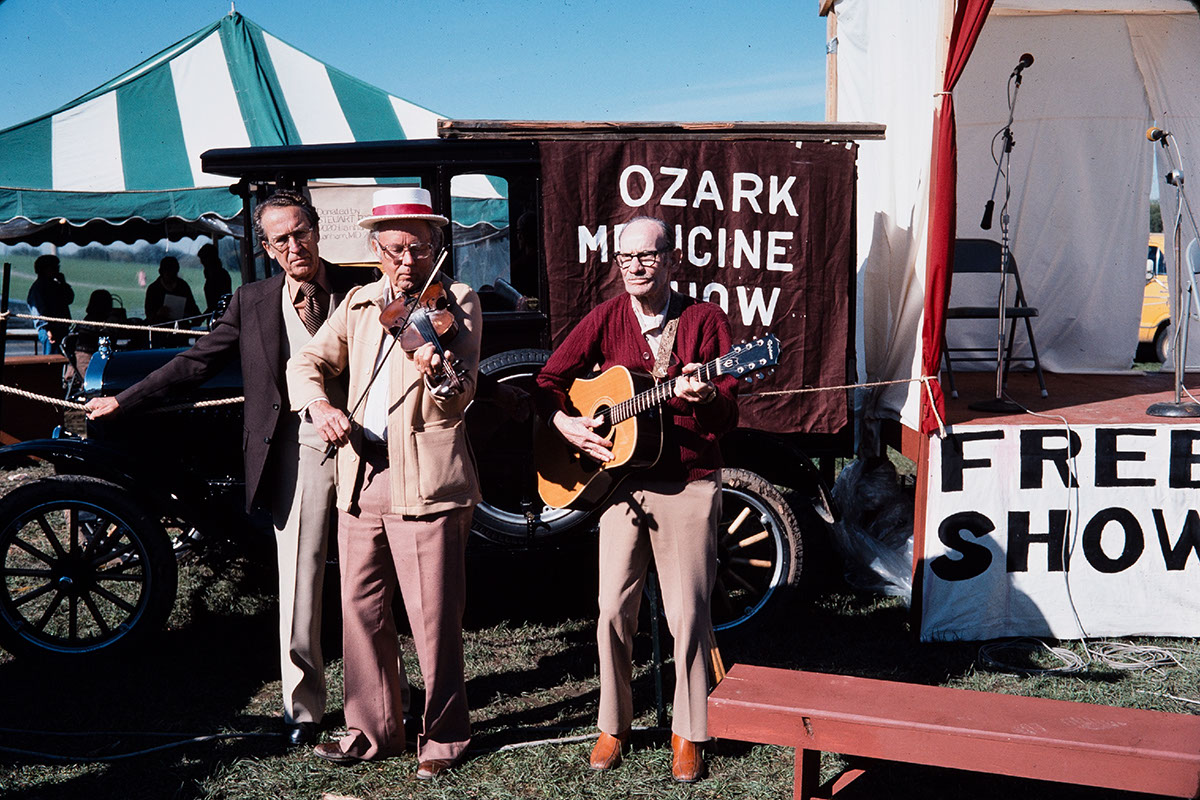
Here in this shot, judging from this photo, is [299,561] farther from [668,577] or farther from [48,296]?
[48,296]

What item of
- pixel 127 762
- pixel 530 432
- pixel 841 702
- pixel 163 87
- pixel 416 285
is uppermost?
pixel 163 87

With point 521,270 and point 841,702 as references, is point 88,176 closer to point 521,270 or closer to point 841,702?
point 521,270

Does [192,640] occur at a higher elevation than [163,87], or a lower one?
lower

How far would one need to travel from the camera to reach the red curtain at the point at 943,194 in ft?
13.8

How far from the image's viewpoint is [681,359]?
3.26 meters

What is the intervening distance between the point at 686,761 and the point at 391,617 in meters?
1.12

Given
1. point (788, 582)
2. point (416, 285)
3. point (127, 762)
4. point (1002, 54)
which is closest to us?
point (416, 285)

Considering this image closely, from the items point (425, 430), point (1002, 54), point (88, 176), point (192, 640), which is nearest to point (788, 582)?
point (425, 430)

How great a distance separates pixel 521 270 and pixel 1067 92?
15.2 feet

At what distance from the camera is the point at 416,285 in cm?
311

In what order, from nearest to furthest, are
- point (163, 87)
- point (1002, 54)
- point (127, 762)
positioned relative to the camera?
point (127, 762)
point (1002, 54)
point (163, 87)

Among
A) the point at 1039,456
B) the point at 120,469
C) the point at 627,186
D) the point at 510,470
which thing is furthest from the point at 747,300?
the point at 120,469

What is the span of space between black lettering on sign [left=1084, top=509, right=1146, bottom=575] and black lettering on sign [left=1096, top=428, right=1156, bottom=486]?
0.15 meters

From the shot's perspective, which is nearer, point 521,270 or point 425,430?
point 425,430
